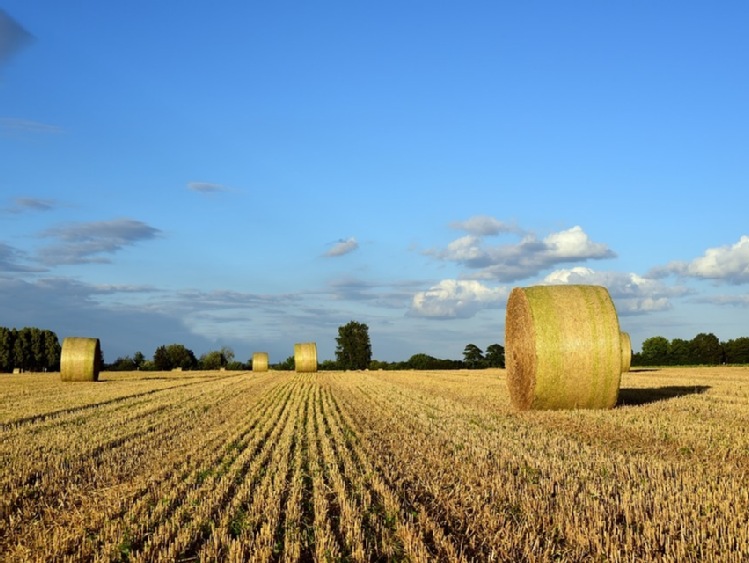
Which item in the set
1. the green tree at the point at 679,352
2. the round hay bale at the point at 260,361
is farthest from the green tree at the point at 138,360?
the green tree at the point at 679,352

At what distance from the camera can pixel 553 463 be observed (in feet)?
25.5

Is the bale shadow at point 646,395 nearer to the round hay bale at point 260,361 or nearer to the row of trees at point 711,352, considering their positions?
the round hay bale at point 260,361

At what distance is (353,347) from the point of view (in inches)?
3103

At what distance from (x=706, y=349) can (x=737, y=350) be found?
294 cm

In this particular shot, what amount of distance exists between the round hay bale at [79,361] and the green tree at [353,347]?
47494 mm

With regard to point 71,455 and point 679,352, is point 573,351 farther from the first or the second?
point 679,352

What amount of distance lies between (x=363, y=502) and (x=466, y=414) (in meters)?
7.63

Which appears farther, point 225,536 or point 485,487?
point 485,487

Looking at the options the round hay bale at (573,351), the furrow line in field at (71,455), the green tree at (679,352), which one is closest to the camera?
the furrow line in field at (71,455)

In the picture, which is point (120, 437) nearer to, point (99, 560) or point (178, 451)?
point (178, 451)

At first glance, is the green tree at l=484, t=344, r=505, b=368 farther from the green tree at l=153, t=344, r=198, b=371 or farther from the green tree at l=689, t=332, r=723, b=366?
the green tree at l=153, t=344, r=198, b=371

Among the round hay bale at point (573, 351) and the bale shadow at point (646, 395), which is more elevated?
the round hay bale at point (573, 351)

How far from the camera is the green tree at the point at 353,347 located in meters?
78.1

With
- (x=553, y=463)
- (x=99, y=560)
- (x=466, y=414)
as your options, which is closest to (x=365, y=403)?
(x=466, y=414)
